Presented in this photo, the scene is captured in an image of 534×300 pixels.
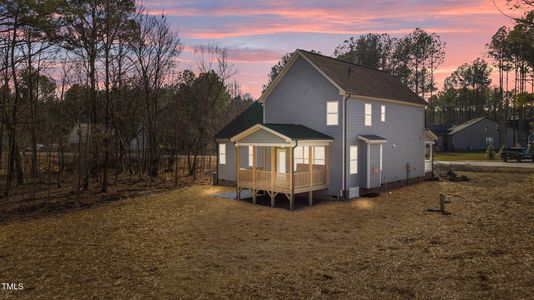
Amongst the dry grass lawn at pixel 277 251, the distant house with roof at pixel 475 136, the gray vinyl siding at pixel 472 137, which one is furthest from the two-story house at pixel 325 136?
the gray vinyl siding at pixel 472 137

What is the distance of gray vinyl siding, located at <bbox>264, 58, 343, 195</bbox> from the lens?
18.8m

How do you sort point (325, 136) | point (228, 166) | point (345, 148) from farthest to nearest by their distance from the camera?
point (228, 166) → point (325, 136) → point (345, 148)

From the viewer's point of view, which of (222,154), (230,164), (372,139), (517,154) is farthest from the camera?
(517,154)

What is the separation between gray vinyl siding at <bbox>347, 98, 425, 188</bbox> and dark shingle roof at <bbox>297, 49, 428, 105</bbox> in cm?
59

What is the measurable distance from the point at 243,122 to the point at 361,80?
29.7 feet

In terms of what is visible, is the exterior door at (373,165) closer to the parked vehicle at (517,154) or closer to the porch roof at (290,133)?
the porch roof at (290,133)

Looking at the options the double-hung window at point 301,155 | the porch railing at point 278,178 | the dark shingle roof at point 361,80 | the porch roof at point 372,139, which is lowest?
the porch railing at point 278,178

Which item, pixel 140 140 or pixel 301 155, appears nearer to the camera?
pixel 301 155

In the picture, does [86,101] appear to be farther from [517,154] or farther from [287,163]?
[517,154]

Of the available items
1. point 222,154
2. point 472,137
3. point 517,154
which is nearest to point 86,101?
point 222,154

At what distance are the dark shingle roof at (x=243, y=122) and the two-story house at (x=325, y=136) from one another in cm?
69

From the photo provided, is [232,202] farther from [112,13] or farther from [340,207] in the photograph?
[112,13]

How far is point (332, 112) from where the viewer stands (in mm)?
19141

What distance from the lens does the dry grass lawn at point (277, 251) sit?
763 centimetres
